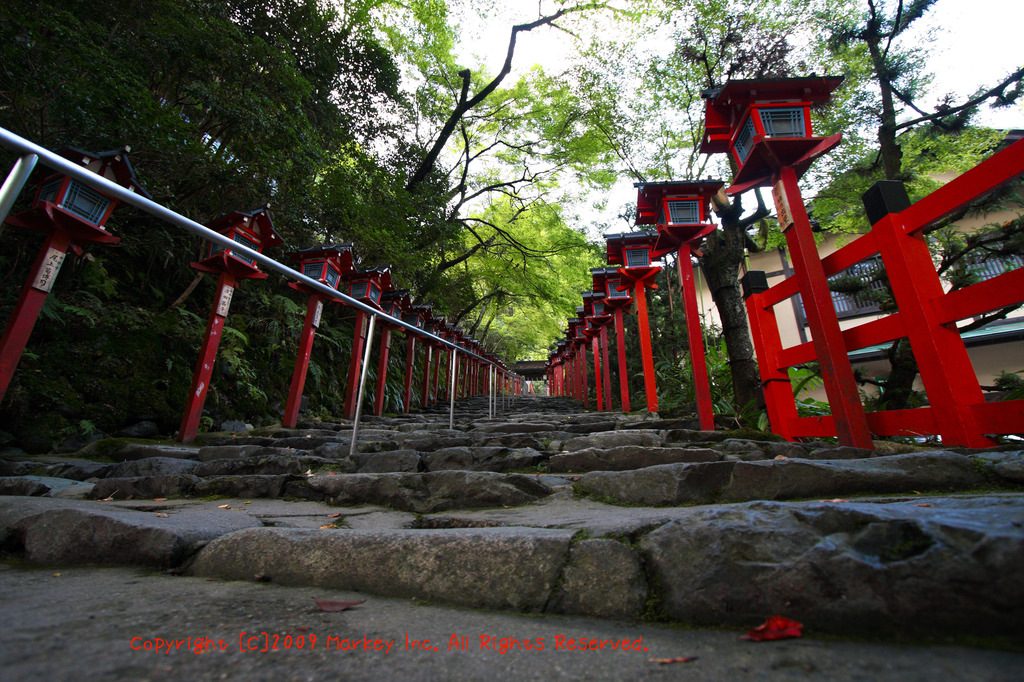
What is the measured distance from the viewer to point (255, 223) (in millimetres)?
5730

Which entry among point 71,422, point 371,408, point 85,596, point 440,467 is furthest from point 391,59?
point 85,596

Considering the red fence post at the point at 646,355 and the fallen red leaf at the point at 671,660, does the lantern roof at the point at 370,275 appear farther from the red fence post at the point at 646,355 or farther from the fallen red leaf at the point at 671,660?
the fallen red leaf at the point at 671,660

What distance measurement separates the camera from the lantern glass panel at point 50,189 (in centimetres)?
390

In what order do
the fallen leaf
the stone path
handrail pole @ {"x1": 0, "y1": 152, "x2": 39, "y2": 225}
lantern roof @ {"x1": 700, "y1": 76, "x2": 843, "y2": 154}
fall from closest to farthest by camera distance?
the stone path
the fallen leaf
handrail pole @ {"x1": 0, "y1": 152, "x2": 39, "y2": 225}
lantern roof @ {"x1": 700, "y1": 76, "x2": 843, "y2": 154}

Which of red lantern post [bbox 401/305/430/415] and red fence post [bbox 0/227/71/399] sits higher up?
red lantern post [bbox 401/305/430/415]

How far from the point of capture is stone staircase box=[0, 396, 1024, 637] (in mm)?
972

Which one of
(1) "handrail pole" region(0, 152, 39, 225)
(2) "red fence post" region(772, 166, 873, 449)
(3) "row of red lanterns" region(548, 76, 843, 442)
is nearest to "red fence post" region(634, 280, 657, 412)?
(3) "row of red lanterns" region(548, 76, 843, 442)

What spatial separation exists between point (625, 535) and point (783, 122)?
12.8ft

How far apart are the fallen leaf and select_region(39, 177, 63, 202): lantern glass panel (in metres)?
4.82

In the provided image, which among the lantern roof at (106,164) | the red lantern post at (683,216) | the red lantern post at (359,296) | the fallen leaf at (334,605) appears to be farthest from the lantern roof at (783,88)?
the red lantern post at (359,296)

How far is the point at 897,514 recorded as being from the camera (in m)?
1.17

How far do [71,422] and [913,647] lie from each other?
21.8 ft

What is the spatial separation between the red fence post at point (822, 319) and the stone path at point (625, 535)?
0.49m

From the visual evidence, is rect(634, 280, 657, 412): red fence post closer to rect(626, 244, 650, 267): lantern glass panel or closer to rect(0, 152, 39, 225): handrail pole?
rect(626, 244, 650, 267): lantern glass panel
